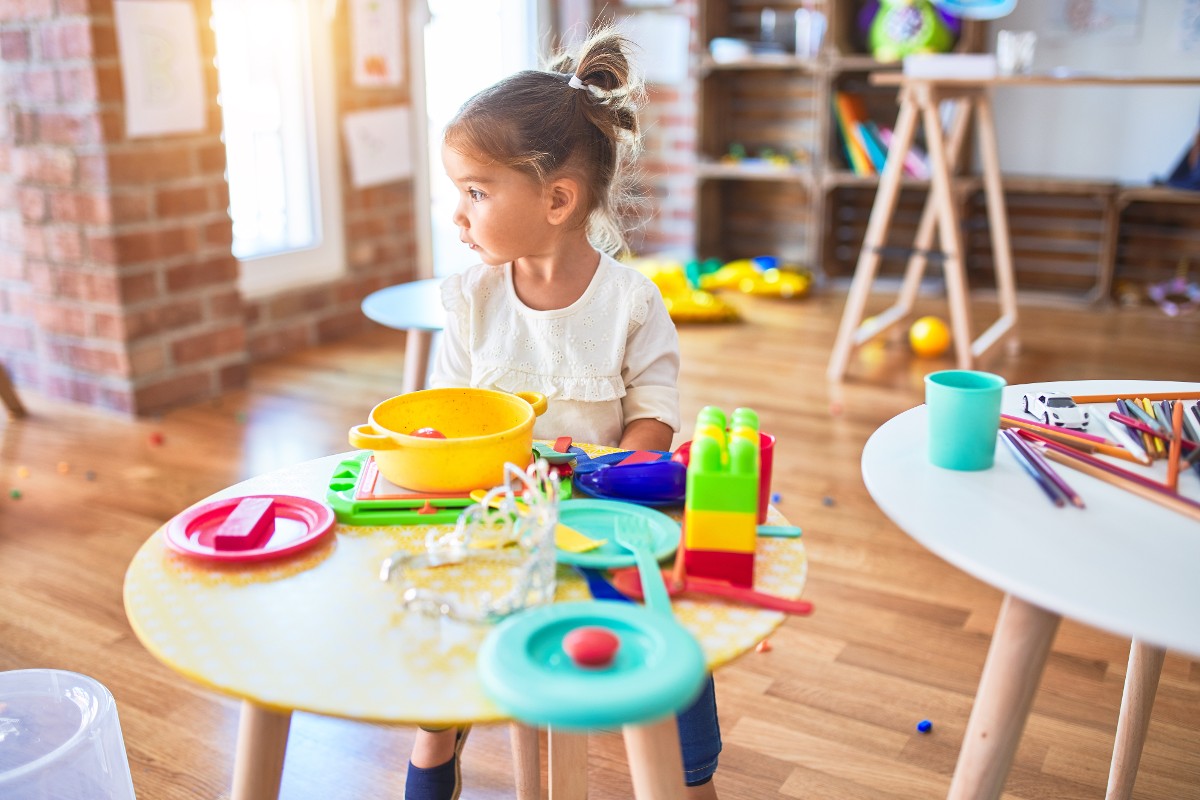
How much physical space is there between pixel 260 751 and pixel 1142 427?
2.47ft

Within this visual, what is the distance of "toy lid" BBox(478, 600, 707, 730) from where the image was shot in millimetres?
568

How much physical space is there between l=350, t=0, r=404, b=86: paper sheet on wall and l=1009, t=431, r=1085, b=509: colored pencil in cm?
291

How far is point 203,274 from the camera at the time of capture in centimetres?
281

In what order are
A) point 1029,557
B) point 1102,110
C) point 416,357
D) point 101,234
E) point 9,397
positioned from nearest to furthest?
point 1029,557 < point 416,357 < point 101,234 < point 9,397 < point 1102,110

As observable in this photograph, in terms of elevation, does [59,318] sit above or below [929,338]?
above

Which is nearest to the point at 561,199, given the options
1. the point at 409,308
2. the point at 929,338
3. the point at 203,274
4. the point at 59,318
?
the point at 409,308

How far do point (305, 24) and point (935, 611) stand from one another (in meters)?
2.50

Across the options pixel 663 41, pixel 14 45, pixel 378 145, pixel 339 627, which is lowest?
pixel 339 627

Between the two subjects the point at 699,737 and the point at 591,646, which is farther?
the point at 699,737

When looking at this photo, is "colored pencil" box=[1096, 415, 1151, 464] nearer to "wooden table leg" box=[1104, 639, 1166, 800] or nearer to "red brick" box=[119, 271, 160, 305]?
"wooden table leg" box=[1104, 639, 1166, 800]

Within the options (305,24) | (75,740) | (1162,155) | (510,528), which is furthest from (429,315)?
(1162,155)

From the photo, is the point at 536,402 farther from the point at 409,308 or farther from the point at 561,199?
the point at 409,308

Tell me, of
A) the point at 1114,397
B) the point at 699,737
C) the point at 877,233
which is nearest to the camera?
the point at 1114,397

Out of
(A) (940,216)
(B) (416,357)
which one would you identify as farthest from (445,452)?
(A) (940,216)
